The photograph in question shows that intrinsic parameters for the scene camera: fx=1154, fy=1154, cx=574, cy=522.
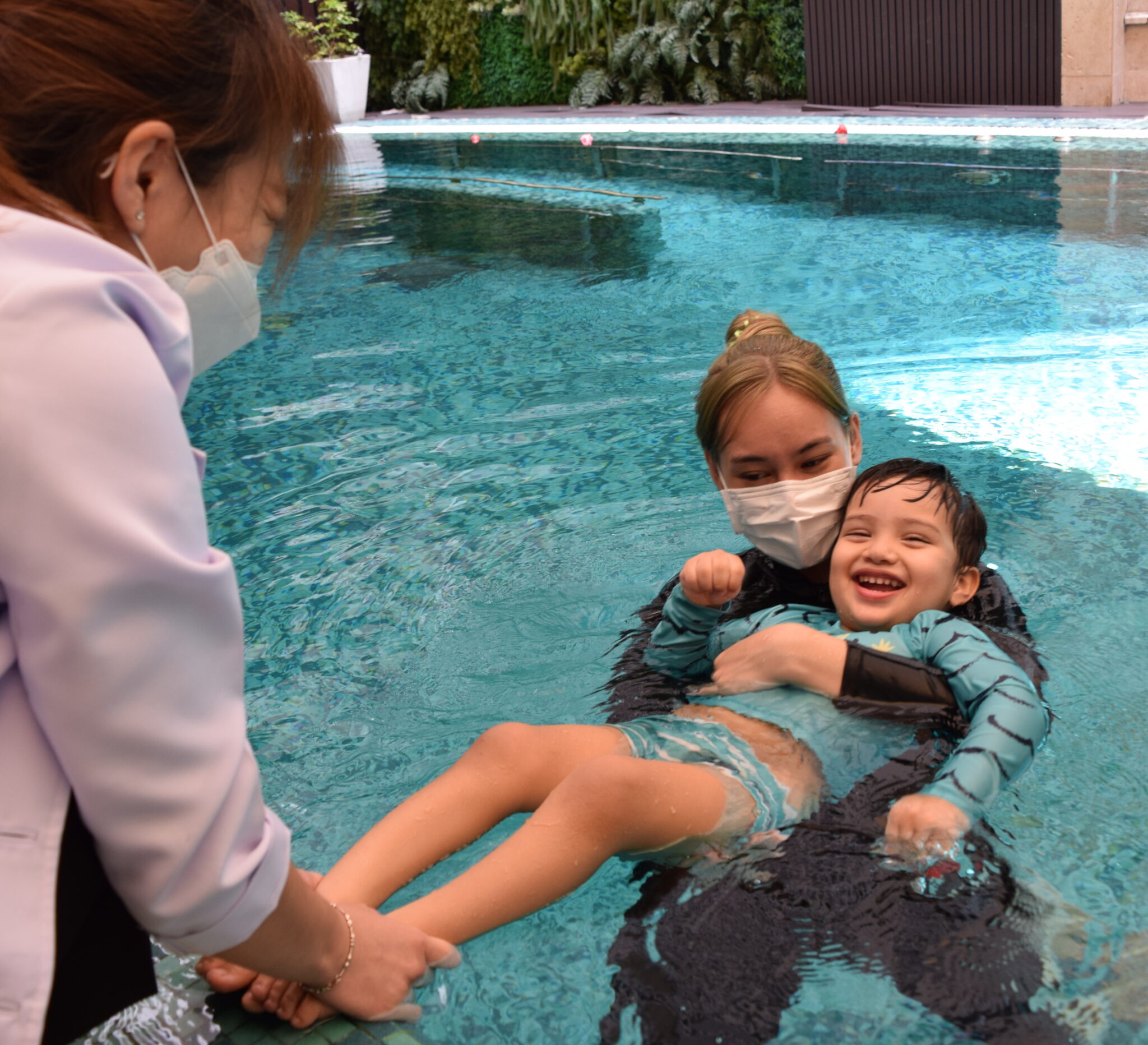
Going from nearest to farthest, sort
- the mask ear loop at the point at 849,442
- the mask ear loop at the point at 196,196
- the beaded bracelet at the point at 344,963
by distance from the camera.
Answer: the mask ear loop at the point at 196,196 < the beaded bracelet at the point at 344,963 < the mask ear loop at the point at 849,442

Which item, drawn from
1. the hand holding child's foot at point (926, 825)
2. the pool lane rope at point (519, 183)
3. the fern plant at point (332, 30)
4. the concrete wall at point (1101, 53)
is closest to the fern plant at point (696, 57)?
the fern plant at point (332, 30)

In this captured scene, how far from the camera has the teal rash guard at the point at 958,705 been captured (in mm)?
2385

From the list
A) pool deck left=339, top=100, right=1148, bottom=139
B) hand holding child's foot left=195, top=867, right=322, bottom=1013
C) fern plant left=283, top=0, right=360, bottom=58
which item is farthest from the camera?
fern plant left=283, top=0, right=360, bottom=58

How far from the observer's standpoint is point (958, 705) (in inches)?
103

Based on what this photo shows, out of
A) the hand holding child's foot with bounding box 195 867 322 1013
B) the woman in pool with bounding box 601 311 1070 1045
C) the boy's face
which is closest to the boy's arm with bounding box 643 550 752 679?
the woman in pool with bounding box 601 311 1070 1045

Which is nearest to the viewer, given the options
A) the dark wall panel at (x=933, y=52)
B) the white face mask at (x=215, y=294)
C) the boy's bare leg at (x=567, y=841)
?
the white face mask at (x=215, y=294)

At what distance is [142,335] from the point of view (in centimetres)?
117

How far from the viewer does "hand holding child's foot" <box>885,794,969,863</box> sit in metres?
2.25

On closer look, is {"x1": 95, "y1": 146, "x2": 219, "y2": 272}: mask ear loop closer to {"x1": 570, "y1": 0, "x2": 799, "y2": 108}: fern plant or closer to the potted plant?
{"x1": 570, "y1": 0, "x2": 799, "y2": 108}: fern plant

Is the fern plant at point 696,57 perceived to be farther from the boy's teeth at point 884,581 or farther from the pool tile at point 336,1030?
the pool tile at point 336,1030

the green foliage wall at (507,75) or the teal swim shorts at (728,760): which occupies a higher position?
the green foliage wall at (507,75)

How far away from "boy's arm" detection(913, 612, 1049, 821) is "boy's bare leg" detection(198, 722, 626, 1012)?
737 millimetres

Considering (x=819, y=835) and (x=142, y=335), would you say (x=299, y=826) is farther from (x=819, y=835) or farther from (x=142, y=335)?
(x=142, y=335)

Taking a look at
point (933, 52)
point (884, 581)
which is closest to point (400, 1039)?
point (884, 581)
